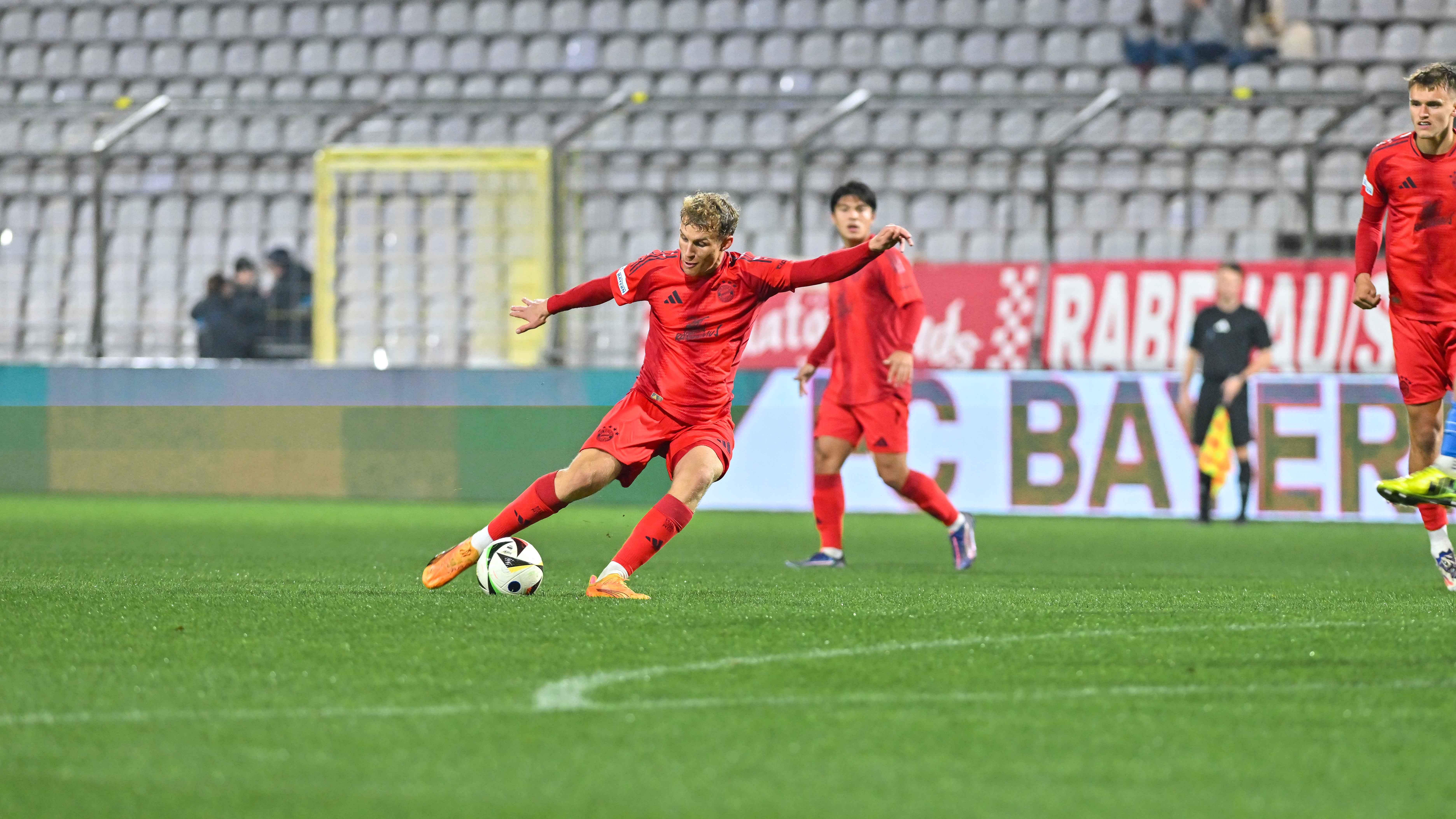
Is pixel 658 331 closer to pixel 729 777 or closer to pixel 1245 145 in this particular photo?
pixel 729 777

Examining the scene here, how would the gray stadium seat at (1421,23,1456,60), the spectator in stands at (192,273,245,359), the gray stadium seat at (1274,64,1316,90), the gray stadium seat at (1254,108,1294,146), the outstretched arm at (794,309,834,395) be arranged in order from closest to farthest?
the outstretched arm at (794,309,834,395) < the gray stadium seat at (1254,108,1294,146) < the spectator in stands at (192,273,245,359) < the gray stadium seat at (1421,23,1456,60) < the gray stadium seat at (1274,64,1316,90)

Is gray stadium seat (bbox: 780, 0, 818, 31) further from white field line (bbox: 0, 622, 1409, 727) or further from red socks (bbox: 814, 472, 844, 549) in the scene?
white field line (bbox: 0, 622, 1409, 727)

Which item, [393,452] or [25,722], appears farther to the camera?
[393,452]

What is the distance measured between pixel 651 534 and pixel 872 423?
8.11ft

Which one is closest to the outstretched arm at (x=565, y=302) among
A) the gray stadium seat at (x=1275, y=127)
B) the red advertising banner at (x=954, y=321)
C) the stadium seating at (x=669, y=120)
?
the red advertising banner at (x=954, y=321)

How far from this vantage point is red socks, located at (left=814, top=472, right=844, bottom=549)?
8570 millimetres

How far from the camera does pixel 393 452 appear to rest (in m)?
13.6

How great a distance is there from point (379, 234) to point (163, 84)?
19.2 ft

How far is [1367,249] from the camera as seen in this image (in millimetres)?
6707

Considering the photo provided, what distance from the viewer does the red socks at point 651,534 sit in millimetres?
6234

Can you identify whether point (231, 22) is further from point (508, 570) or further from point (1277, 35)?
point (508, 570)

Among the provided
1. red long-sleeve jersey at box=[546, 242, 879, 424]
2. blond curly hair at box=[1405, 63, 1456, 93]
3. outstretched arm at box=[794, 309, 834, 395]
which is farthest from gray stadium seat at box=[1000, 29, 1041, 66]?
red long-sleeve jersey at box=[546, 242, 879, 424]

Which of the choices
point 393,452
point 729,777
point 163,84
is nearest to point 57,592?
point 729,777

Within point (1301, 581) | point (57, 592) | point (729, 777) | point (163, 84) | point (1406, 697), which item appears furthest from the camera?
point (163, 84)
